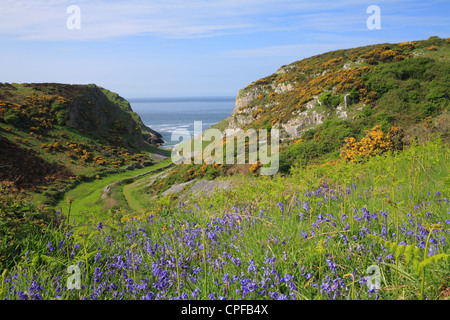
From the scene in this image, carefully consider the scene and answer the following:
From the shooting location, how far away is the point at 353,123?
66.1 ft

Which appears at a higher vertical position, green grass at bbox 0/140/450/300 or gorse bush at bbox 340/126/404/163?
gorse bush at bbox 340/126/404/163

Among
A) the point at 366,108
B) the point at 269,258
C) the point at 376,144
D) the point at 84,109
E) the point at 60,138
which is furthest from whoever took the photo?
the point at 84,109

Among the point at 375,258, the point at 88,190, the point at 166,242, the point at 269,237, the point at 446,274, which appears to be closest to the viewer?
the point at 446,274

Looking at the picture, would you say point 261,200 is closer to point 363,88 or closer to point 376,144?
point 376,144

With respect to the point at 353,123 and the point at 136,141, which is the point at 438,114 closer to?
the point at 353,123

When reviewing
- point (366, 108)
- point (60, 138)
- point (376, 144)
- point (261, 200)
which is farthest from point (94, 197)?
point (261, 200)

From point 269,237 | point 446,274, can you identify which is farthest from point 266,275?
point 446,274

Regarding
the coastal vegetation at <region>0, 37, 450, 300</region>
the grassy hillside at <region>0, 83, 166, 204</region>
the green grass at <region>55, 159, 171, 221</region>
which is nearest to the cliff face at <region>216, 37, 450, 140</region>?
the coastal vegetation at <region>0, 37, 450, 300</region>

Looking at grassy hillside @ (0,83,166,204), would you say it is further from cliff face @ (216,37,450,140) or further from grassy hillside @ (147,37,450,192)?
cliff face @ (216,37,450,140)

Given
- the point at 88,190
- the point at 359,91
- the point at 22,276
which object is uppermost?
the point at 359,91

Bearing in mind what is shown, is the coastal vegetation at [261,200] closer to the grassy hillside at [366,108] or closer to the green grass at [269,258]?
the green grass at [269,258]

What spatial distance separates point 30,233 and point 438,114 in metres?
20.5

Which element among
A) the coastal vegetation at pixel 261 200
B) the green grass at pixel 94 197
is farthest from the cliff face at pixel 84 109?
the green grass at pixel 94 197
